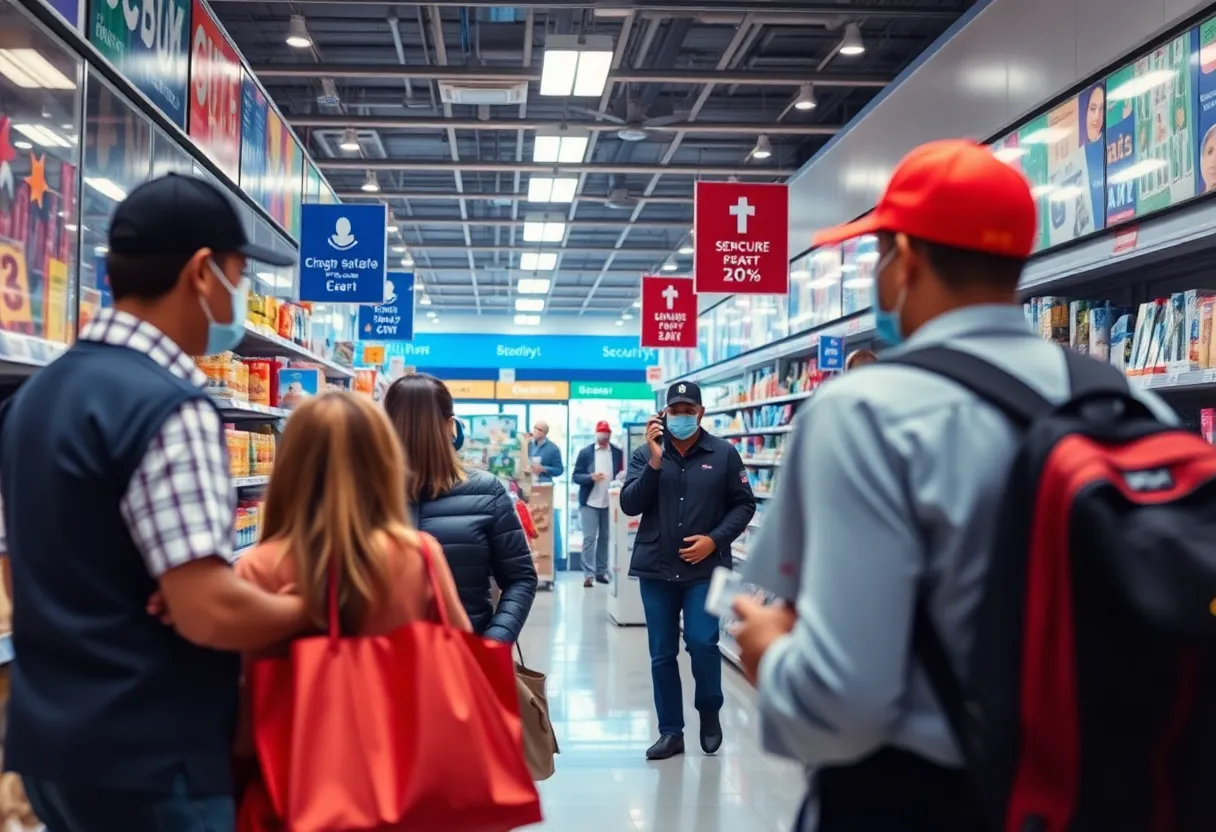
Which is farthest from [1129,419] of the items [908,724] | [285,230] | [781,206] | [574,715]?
[781,206]

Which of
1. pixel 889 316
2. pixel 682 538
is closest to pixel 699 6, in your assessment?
pixel 682 538

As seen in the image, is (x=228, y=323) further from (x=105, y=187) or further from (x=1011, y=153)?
(x=1011, y=153)

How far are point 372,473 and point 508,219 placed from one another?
1413cm

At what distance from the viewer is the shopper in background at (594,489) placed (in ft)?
47.0

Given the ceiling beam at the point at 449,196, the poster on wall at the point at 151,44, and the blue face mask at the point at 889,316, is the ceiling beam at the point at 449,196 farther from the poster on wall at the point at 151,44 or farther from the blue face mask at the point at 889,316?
the blue face mask at the point at 889,316

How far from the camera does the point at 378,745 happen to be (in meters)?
1.80

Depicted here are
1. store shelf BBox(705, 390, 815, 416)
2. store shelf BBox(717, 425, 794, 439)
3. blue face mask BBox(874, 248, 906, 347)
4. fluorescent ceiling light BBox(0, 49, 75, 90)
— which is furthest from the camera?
store shelf BBox(717, 425, 794, 439)

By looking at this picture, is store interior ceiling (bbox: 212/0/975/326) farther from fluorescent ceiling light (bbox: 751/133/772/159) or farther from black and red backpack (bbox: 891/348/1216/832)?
black and red backpack (bbox: 891/348/1216/832)

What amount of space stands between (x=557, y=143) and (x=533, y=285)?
10614 millimetres

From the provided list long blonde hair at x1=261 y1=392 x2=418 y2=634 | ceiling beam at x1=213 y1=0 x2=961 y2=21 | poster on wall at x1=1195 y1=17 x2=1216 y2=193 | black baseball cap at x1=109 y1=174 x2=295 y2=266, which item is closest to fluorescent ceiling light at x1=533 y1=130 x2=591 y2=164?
ceiling beam at x1=213 y1=0 x2=961 y2=21

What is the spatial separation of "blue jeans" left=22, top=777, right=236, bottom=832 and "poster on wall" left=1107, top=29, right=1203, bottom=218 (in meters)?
3.82

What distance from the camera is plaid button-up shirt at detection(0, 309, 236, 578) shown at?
5.27 feet

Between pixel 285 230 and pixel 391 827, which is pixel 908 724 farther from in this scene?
pixel 285 230

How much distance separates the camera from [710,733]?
5832 mm
